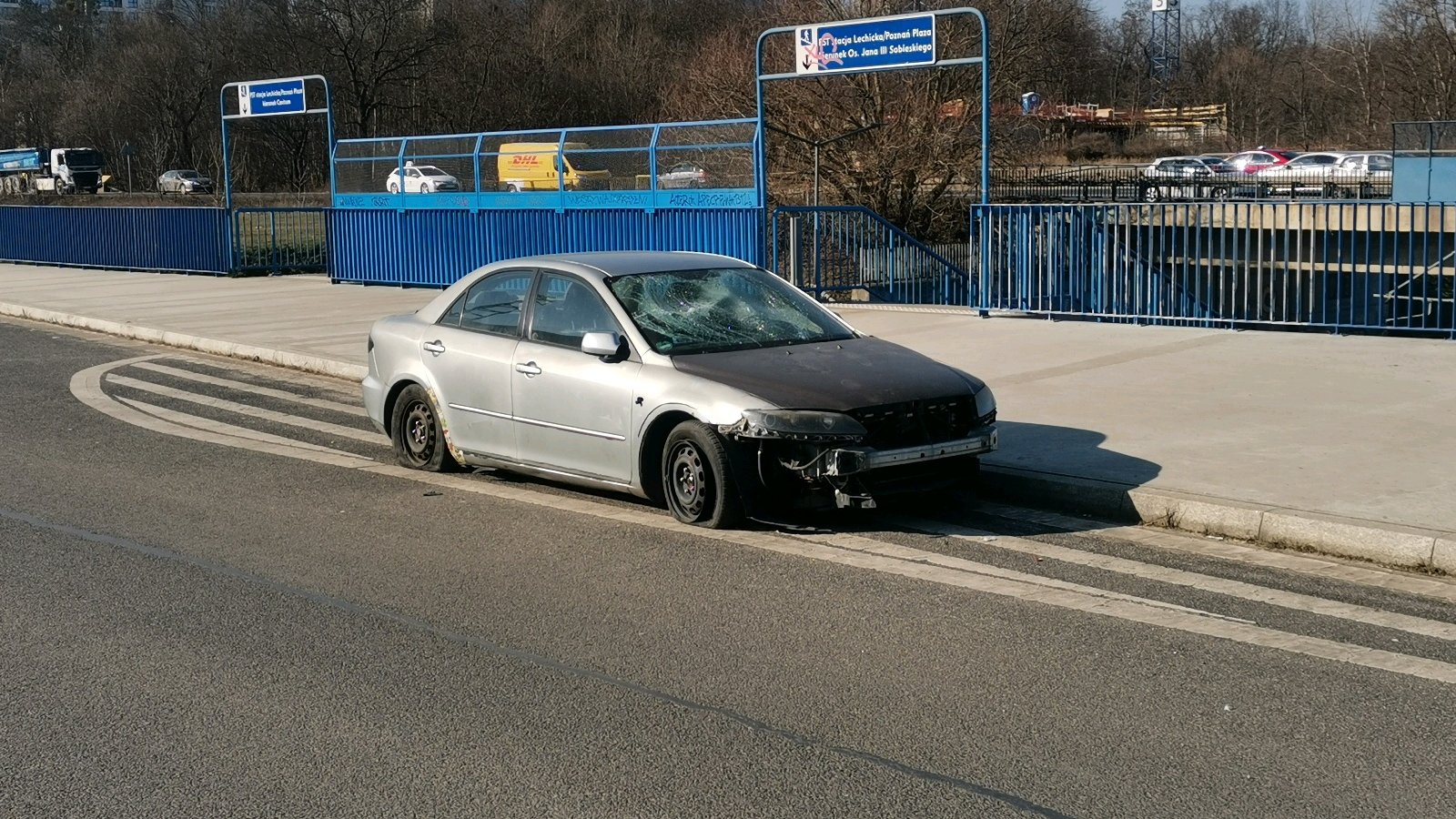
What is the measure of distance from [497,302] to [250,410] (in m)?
4.36

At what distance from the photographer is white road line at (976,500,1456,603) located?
7090mm

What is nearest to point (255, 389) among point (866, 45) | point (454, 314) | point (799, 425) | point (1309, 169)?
point (454, 314)

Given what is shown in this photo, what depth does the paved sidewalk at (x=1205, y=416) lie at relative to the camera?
315 inches

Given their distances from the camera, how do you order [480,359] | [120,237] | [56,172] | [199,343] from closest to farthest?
1. [480,359]
2. [199,343]
3. [120,237]
4. [56,172]

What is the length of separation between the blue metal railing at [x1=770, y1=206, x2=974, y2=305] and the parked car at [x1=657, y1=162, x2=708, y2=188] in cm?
232

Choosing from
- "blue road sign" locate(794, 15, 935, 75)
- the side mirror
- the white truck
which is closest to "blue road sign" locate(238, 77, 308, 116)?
"blue road sign" locate(794, 15, 935, 75)

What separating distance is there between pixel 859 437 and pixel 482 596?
213 centimetres

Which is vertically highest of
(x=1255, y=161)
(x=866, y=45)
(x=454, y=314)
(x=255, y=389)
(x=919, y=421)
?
(x=1255, y=161)

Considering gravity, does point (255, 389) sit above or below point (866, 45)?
below

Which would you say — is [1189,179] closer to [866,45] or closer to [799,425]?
[866,45]

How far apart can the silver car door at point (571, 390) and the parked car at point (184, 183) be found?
6233 cm

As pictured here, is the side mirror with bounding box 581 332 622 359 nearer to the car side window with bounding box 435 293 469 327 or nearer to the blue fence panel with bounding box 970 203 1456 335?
the car side window with bounding box 435 293 469 327

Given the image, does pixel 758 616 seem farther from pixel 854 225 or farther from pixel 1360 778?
pixel 854 225

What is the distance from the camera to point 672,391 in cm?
827
